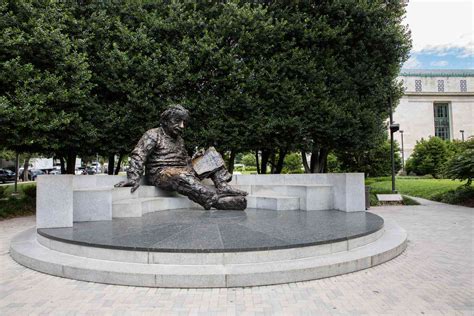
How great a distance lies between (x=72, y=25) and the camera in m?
13.5

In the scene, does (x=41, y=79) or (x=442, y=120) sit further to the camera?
(x=442, y=120)

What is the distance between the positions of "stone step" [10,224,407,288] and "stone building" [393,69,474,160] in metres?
60.6

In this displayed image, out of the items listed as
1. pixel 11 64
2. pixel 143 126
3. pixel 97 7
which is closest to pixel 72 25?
pixel 97 7

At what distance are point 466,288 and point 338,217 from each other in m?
3.84

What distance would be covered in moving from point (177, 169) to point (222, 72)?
617cm

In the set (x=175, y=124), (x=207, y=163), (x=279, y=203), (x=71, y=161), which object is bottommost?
(x=279, y=203)

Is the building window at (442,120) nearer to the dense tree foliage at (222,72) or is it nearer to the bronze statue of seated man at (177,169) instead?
the dense tree foliage at (222,72)

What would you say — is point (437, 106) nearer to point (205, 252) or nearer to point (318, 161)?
point (318, 161)

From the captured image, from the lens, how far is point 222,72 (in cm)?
1453

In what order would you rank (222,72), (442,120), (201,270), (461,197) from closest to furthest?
(201,270) → (222,72) → (461,197) → (442,120)

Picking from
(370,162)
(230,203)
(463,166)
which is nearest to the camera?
(230,203)

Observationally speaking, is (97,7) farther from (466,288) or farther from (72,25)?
(466,288)

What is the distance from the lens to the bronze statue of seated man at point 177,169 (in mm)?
9586

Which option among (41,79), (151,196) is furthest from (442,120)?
(41,79)
